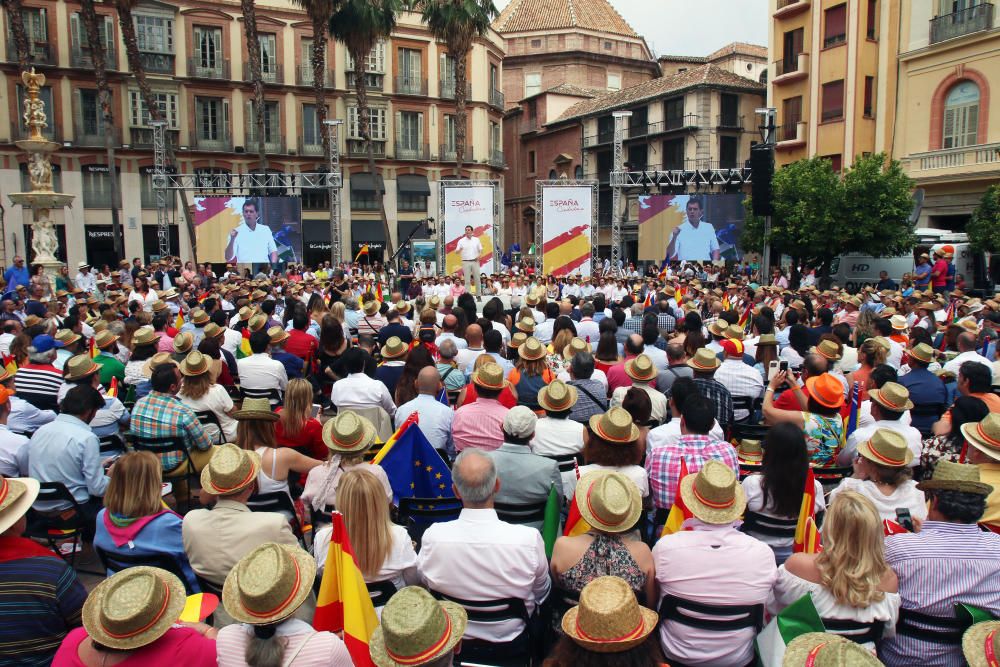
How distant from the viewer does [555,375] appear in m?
8.09

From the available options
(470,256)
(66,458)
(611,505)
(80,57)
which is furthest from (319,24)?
(611,505)

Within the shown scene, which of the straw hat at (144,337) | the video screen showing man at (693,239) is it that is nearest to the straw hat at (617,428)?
the straw hat at (144,337)

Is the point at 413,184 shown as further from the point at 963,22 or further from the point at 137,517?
the point at 137,517

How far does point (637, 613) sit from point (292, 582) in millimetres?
1321

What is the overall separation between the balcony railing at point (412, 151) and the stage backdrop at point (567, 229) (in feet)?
67.1

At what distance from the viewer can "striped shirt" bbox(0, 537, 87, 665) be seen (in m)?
3.25

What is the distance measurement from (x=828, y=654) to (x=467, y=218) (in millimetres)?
25437

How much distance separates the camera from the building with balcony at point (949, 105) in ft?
88.7

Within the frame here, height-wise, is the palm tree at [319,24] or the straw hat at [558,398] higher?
the palm tree at [319,24]

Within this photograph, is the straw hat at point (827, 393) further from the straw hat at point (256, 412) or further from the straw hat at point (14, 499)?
the straw hat at point (14, 499)

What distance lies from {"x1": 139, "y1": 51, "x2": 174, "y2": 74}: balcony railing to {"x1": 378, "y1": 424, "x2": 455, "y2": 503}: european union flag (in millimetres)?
41496

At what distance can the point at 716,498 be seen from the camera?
3.67 m

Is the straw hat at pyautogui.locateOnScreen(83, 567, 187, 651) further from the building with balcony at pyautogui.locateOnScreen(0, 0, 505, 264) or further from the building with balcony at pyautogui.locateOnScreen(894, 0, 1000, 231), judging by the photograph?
the building with balcony at pyautogui.locateOnScreen(0, 0, 505, 264)

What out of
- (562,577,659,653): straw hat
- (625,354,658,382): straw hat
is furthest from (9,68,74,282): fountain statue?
(562,577,659,653): straw hat
